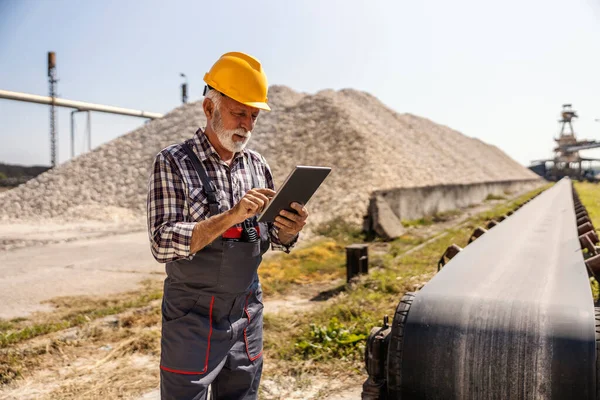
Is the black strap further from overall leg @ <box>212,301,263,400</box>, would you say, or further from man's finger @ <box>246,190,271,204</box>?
overall leg @ <box>212,301,263,400</box>

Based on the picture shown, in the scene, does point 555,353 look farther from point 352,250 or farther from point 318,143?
point 318,143

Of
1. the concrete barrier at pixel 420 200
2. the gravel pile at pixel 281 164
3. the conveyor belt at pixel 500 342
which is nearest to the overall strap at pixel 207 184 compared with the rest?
the conveyor belt at pixel 500 342

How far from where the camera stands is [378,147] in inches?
857

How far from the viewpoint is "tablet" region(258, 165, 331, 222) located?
1.89 m

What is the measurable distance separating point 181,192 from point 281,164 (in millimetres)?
18710

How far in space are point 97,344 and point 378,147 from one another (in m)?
18.5

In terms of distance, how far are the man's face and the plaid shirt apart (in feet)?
0.24

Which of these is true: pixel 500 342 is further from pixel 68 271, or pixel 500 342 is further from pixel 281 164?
pixel 281 164

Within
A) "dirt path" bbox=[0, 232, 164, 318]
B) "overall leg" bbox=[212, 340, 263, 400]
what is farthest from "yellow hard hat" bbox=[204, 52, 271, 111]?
"dirt path" bbox=[0, 232, 164, 318]

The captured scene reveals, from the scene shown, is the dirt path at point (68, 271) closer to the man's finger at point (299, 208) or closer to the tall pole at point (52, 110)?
the man's finger at point (299, 208)

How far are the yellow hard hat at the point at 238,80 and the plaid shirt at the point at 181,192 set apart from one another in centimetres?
23

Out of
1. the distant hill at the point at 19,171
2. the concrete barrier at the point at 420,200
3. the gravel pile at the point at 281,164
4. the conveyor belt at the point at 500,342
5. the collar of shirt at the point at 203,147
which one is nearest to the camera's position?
the conveyor belt at the point at 500,342

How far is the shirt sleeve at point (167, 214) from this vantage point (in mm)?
1852

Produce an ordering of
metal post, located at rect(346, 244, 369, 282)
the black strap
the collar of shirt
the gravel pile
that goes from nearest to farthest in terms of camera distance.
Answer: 1. the collar of shirt
2. the black strap
3. metal post, located at rect(346, 244, 369, 282)
4. the gravel pile
